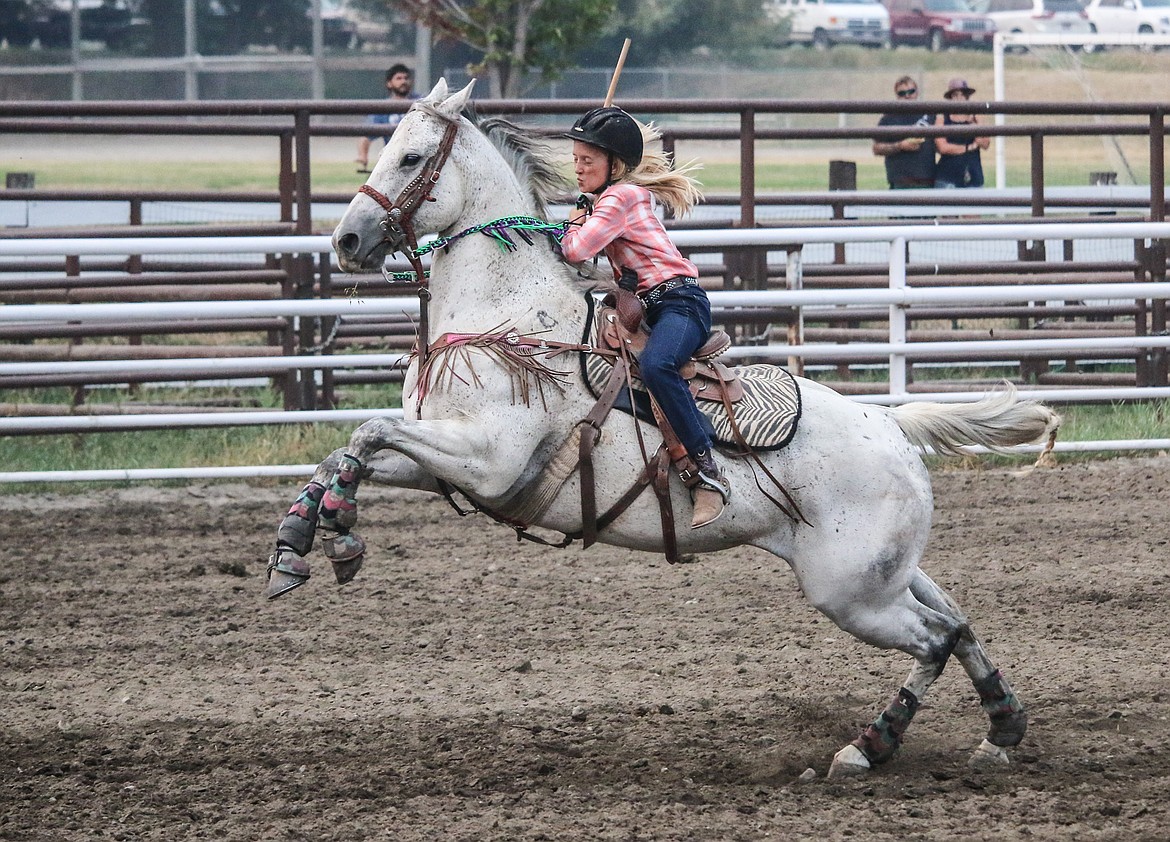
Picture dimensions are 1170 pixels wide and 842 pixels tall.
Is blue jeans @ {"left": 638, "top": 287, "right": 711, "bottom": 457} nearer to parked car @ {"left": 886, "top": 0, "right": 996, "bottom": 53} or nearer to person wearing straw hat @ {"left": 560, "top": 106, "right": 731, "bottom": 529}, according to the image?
person wearing straw hat @ {"left": 560, "top": 106, "right": 731, "bottom": 529}

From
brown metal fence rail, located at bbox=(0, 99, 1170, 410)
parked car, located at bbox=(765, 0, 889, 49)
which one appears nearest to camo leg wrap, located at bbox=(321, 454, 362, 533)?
brown metal fence rail, located at bbox=(0, 99, 1170, 410)

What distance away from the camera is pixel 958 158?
12.6 meters

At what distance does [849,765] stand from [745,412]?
1128 mm

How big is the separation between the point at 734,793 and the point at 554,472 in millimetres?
1077

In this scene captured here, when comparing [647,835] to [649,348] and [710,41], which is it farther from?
[710,41]

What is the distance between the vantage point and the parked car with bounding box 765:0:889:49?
141ft

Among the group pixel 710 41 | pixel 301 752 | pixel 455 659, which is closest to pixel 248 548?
pixel 455 659

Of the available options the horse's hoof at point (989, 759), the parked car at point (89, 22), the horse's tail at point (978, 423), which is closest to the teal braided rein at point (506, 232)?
the horse's tail at point (978, 423)

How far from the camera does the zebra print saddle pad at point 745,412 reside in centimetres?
438

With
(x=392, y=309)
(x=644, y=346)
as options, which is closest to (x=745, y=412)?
(x=644, y=346)

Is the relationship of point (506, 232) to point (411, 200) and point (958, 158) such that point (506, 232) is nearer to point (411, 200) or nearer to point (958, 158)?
point (411, 200)

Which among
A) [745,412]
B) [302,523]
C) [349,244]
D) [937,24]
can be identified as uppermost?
[937,24]

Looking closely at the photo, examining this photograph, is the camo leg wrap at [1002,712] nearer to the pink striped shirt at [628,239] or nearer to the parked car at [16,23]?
the pink striped shirt at [628,239]

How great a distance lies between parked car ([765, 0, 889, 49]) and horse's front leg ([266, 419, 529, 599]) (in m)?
40.0
